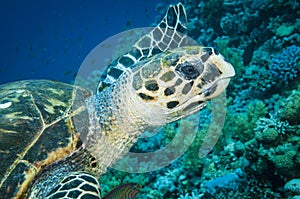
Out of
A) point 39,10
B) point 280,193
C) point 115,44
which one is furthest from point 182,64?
point 39,10

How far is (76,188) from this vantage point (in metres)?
1.48

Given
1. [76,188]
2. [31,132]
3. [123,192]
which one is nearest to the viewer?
[76,188]

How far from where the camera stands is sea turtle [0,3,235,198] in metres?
1.61

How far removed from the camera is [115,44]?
9758 millimetres

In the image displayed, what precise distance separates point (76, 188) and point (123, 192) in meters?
0.30

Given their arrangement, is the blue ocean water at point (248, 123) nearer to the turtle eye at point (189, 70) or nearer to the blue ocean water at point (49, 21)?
the turtle eye at point (189, 70)

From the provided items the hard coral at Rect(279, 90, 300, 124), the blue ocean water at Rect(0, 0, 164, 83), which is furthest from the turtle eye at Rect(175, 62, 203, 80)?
the blue ocean water at Rect(0, 0, 164, 83)

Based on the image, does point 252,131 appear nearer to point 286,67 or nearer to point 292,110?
point 292,110

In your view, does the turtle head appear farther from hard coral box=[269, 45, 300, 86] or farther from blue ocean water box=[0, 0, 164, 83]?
blue ocean water box=[0, 0, 164, 83]

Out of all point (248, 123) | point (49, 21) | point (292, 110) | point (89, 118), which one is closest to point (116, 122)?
point (89, 118)

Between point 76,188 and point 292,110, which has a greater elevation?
point 292,110

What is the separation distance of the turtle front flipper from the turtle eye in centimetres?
94

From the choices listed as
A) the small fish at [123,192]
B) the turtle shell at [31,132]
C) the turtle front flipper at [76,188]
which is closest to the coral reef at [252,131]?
the small fish at [123,192]

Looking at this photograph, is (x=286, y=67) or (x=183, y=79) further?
(x=286, y=67)
